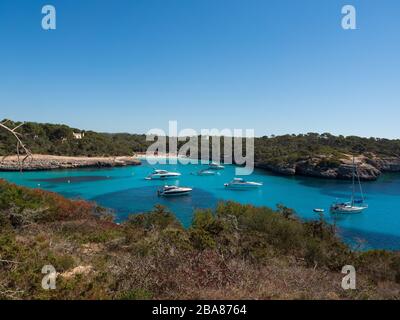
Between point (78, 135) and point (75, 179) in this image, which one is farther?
point (78, 135)

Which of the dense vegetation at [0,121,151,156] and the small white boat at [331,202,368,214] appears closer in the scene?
the small white boat at [331,202,368,214]

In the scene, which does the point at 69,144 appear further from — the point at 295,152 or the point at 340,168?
the point at 340,168

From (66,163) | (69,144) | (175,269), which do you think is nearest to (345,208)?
(175,269)

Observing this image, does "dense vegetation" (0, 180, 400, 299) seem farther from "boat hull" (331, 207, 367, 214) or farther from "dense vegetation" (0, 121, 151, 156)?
"dense vegetation" (0, 121, 151, 156)

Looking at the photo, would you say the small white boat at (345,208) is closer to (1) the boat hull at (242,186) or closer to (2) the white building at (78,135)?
(1) the boat hull at (242,186)

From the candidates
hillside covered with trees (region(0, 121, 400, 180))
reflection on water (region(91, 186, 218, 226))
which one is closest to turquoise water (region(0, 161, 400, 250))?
reflection on water (region(91, 186, 218, 226))
